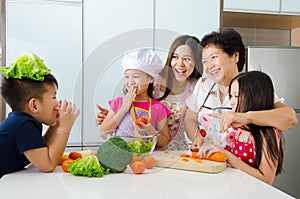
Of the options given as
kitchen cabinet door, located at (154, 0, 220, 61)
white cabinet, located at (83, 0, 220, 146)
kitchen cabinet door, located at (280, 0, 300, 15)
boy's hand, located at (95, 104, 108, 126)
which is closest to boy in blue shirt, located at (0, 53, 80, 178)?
boy's hand, located at (95, 104, 108, 126)

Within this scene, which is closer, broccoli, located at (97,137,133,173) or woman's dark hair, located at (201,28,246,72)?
broccoli, located at (97,137,133,173)

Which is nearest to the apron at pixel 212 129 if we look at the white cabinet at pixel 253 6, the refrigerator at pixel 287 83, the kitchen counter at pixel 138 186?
the kitchen counter at pixel 138 186

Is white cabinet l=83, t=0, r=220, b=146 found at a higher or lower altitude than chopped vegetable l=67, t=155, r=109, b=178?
higher

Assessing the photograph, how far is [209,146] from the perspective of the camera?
3.44 feet

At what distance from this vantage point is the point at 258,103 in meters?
1.16

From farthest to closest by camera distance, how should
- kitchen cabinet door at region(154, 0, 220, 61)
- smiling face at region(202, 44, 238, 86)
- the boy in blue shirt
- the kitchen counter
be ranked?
kitchen cabinet door at region(154, 0, 220, 61), smiling face at region(202, 44, 238, 86), the boy in blue shirt, the kitchen counter

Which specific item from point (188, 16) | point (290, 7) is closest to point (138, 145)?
point (188, 16)

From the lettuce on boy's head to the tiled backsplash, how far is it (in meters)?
2.14

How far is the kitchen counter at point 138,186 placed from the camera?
740 mm

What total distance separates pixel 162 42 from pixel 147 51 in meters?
0.05

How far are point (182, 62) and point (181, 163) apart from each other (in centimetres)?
28

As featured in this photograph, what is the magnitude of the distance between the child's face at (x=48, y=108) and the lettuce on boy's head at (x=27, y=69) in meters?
0.05

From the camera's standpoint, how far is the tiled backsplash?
2824mm

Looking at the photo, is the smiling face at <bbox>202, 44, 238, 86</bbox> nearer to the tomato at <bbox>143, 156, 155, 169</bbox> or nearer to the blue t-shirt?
the tomato at <bbox>143, 156, 155, 169</bbox>
